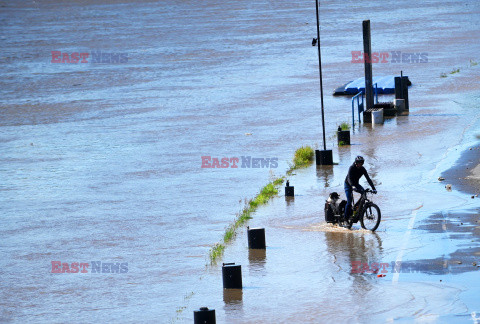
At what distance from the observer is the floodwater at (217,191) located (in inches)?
555

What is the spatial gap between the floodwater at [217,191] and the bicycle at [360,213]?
227mm

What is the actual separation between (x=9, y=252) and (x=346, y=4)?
9458 centimetres

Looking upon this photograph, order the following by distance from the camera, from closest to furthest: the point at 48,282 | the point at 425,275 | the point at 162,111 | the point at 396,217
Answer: the point at 425,275 < the point at 48,282 < the point at 396,217 < the point at 162,111

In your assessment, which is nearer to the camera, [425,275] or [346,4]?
[425,275]

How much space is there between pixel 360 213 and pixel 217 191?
6.46 m

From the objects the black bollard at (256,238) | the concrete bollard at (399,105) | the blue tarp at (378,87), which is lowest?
the black bollard at (256,238)

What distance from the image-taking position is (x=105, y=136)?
33.6 metres

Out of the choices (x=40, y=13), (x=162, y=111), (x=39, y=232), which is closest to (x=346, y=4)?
(x=40, y=13)

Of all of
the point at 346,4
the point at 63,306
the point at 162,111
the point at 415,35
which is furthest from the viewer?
the point at 346,4

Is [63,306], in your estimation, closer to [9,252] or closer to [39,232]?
[9,252]

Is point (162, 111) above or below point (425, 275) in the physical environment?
above

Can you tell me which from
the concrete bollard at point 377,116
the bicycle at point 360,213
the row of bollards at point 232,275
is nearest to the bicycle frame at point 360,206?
the bicycle at point 360,213

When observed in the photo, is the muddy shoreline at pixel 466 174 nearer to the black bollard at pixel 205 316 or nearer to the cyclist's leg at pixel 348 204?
the cyclist's leg at pixel 348 204

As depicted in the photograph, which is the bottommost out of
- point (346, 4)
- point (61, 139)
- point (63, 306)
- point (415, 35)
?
point (63, 306)
